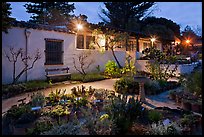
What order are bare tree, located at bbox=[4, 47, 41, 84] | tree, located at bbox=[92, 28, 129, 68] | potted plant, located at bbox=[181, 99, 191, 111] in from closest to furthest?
potted plant, located at bbox=[181, 99, 191, 111]
bare tree, located at bbox=[4, 47, 41, 84]
tree, located at bbox=[92, 28, 129, 68]

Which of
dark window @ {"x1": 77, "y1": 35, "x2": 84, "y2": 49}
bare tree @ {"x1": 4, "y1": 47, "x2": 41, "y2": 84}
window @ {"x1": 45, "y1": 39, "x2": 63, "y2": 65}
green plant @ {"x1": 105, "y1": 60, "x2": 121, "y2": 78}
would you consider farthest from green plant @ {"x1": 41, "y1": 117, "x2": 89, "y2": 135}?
→ dark window @ {"x1": 77, "y1": 35, "x2": 84, "y2": 49}

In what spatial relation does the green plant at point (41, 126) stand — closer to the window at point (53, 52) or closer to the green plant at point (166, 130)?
the green plant at point (166, 130)

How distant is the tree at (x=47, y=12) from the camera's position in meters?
26.3

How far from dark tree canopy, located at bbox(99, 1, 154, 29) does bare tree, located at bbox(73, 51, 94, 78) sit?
1603cm

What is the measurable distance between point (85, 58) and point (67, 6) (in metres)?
18.4

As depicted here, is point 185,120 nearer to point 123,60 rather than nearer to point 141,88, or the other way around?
point 141,88

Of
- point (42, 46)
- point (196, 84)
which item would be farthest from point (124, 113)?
point (42, 46)

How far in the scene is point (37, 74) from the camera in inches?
394

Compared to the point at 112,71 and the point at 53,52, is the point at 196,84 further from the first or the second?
the point at 53,52

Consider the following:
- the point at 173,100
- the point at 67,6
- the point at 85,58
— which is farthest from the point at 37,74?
the point at 67,6

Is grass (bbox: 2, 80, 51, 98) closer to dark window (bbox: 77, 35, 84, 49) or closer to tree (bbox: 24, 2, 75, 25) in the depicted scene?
dark window (bbox: 77, 35, 84, 49)

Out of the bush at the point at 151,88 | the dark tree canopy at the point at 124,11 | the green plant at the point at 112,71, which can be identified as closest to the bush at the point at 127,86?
the bush at the point at 151,88

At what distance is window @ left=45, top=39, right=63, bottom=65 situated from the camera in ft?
34.5

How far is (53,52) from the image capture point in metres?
10.8
